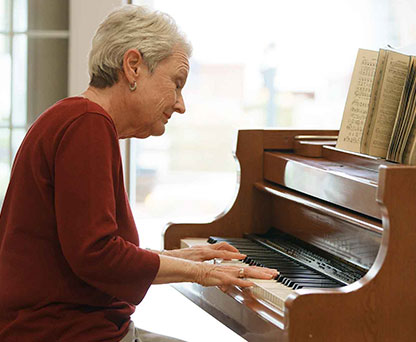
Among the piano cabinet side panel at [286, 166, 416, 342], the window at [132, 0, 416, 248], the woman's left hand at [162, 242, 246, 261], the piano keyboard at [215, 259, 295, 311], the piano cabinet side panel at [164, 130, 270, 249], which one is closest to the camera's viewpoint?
the piano cabinet side panel at [286, 166, 416, 342]

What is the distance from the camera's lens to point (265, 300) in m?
1.67

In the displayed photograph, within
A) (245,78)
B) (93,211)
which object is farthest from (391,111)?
(245,78)

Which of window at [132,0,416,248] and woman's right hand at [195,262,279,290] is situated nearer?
woman's right hand at [195,262,279,290]

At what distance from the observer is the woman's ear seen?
169 centimetres

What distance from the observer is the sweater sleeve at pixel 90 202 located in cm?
151

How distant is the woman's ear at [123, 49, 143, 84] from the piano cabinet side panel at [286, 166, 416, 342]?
0.58 meters

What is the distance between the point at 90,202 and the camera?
1505mm

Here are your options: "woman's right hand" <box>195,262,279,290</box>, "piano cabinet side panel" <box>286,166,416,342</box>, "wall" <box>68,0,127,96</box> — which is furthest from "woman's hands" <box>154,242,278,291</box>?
"wall" <box>68,0,127,96</box>

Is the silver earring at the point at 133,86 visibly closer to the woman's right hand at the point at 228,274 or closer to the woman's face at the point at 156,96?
the woman's face at the point at 156,96

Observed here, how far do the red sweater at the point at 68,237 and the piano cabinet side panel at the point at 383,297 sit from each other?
1.14 ft

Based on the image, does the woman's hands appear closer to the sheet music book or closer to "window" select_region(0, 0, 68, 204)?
the sheet music book

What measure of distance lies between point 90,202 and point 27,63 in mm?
1853

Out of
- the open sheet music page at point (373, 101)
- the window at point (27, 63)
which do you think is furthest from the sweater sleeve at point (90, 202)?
the window at point (27, 63)

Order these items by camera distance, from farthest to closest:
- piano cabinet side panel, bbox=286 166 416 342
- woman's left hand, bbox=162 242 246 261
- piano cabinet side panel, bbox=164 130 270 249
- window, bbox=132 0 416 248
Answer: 1. window, bbox=132 0 416 248
2. piano cabinet side panel, bbox=164 130 270 249
3. woman's left hand, bbox=162 242 246 261
4. piano cabinet side panel, bbox=286 166 416 342
